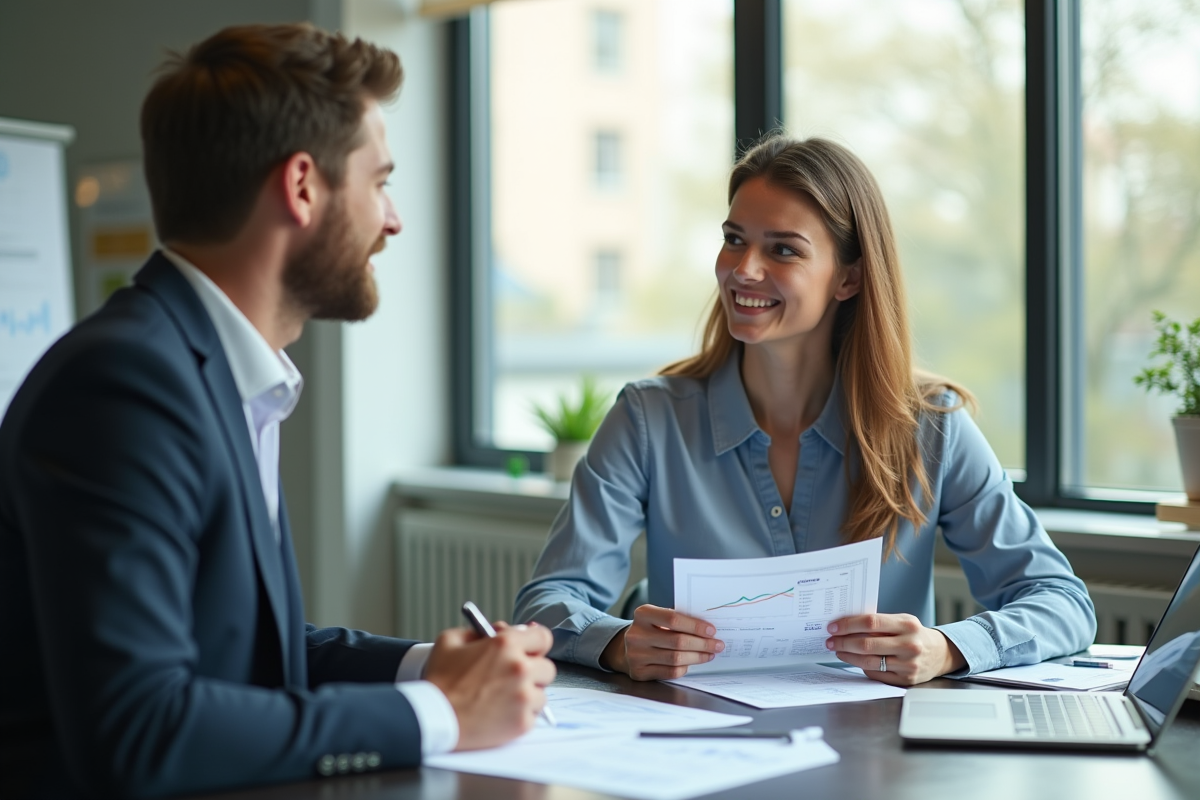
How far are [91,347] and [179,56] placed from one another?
39 cm

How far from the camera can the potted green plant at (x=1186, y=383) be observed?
7.90 feet

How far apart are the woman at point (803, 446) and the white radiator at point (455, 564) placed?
114 cm

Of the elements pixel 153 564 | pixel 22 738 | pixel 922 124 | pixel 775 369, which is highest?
pixel 922 124

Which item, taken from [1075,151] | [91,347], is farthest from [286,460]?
[91,347]

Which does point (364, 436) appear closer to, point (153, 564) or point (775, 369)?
point (775, 369)

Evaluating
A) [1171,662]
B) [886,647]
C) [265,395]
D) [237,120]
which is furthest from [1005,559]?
[237,120]

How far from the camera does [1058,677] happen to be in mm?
1692

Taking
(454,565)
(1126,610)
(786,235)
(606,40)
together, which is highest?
(606,40)

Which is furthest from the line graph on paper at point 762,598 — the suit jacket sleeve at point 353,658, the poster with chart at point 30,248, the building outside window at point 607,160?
the building outside window at point 607,160

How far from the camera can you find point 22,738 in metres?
1.24

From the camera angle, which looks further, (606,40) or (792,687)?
(606,40)

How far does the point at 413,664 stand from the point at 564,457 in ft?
6.36

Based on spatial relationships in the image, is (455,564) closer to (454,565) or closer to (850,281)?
(454,565)

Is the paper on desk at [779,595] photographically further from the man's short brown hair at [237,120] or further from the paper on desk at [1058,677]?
the man's short brown hair at [237,120]
